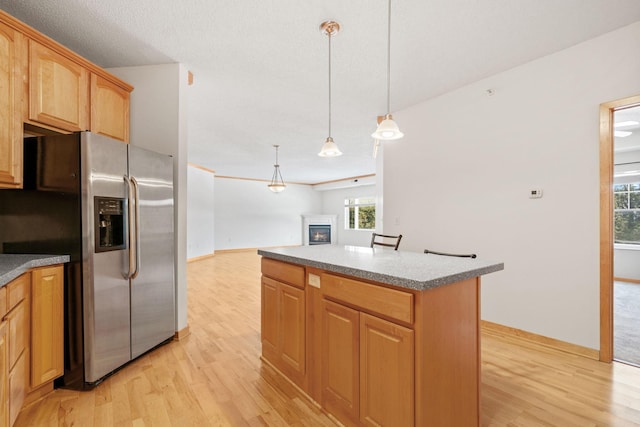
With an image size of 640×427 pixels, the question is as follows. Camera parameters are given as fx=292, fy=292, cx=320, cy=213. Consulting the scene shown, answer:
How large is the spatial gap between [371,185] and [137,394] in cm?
927

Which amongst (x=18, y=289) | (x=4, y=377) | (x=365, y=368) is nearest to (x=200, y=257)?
(x=18, y=289)

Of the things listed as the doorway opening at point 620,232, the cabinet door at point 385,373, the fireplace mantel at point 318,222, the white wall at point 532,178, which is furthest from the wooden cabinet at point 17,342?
the fireplace mantel at point 318,222

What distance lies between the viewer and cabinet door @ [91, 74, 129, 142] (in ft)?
8.11

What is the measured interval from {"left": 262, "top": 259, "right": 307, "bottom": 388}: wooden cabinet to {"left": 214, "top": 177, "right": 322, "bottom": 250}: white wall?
25.6 ft

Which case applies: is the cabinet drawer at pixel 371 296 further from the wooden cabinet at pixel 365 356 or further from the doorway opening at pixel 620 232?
the doorway opening at pixel 620 232

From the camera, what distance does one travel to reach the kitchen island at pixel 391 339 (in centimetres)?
128

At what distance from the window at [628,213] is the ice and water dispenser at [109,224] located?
7.97 meters

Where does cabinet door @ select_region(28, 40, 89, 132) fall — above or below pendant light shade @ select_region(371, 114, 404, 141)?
Answer: above

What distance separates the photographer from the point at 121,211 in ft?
7.41

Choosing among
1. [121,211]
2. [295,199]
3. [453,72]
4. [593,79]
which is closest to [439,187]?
[453,72]

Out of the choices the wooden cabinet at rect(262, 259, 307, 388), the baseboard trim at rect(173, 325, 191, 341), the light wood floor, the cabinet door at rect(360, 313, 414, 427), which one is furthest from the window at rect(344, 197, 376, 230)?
the cabinet door at rect(360, 313, 414, 427)

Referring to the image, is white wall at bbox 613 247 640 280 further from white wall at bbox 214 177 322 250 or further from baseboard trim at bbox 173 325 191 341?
white wall at bbox 214 177 322 250

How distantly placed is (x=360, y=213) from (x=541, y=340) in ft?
27.9

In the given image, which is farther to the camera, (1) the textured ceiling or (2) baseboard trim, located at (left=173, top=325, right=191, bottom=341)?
(2) baseboard trim, located at (left=173, top=325, right=191, bottom=341)
